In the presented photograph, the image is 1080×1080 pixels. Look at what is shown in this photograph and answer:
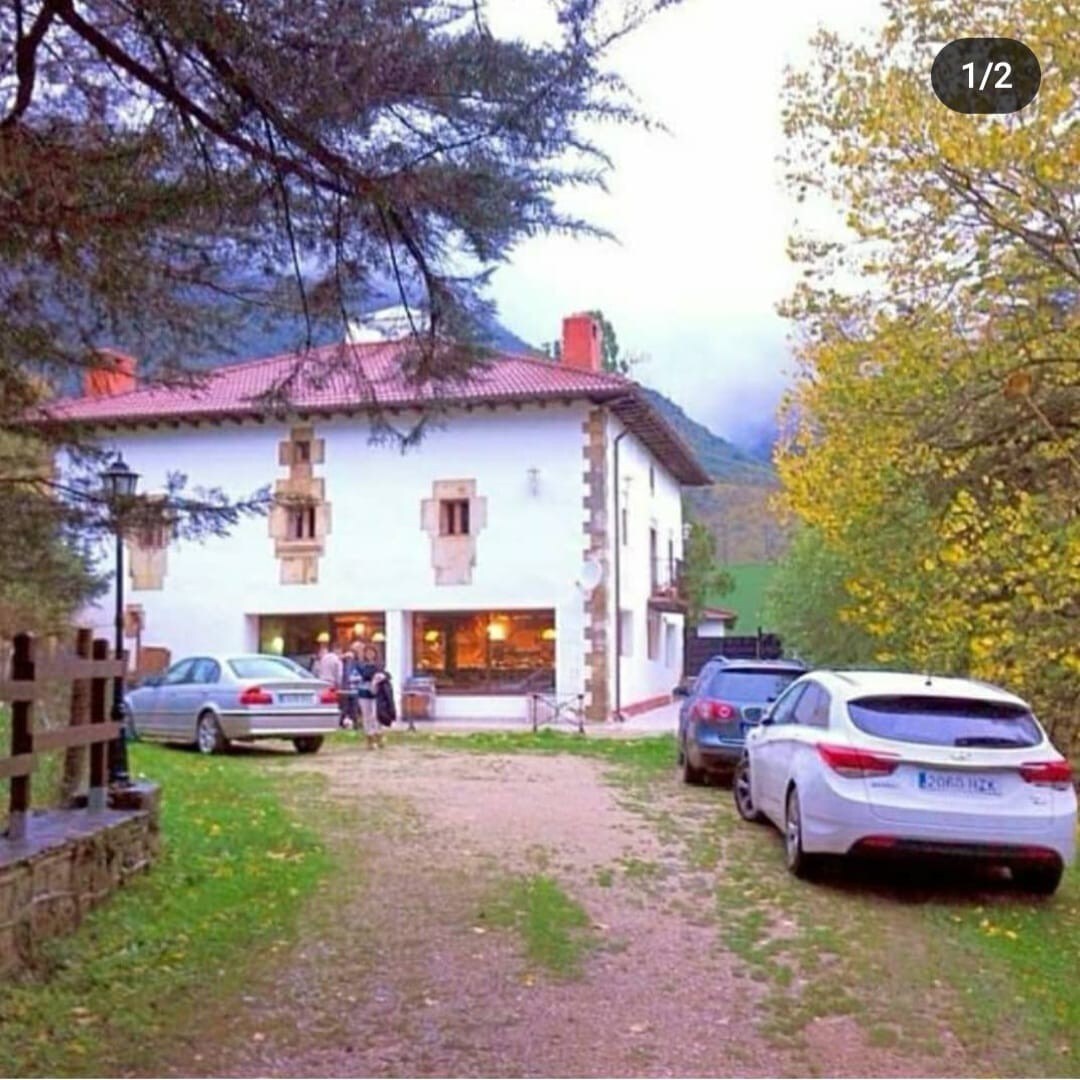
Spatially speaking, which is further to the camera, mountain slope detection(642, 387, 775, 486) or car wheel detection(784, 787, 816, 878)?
mountain slope detection(642, 387, 775, 486)

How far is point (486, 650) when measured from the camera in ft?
98.0

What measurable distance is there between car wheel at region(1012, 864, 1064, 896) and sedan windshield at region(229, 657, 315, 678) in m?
12.2

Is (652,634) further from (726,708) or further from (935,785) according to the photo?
(935,785)

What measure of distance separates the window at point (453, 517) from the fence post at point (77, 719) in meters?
21.1

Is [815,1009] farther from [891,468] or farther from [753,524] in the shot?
[753,524]

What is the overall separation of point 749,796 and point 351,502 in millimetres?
20032

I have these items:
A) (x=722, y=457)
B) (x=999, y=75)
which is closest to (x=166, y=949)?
(x=999, y=75)

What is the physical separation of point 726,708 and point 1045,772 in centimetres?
573

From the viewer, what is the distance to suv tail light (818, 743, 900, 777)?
28.2 ft

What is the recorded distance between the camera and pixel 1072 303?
1363 cm

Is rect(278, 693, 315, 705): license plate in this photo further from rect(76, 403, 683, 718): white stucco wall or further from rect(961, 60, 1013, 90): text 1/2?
rect(961, 60, 1013, 90): text 1/2

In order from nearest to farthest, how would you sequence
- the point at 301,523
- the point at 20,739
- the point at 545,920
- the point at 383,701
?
the point at 20,739, the point at 545,920, the point at 383,701, the point at 301,523

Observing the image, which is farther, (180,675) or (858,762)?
(180,675)

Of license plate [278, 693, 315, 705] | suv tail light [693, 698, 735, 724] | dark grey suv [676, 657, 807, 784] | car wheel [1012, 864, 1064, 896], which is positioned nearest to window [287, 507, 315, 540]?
license plate [278, 693, 315, 705]
